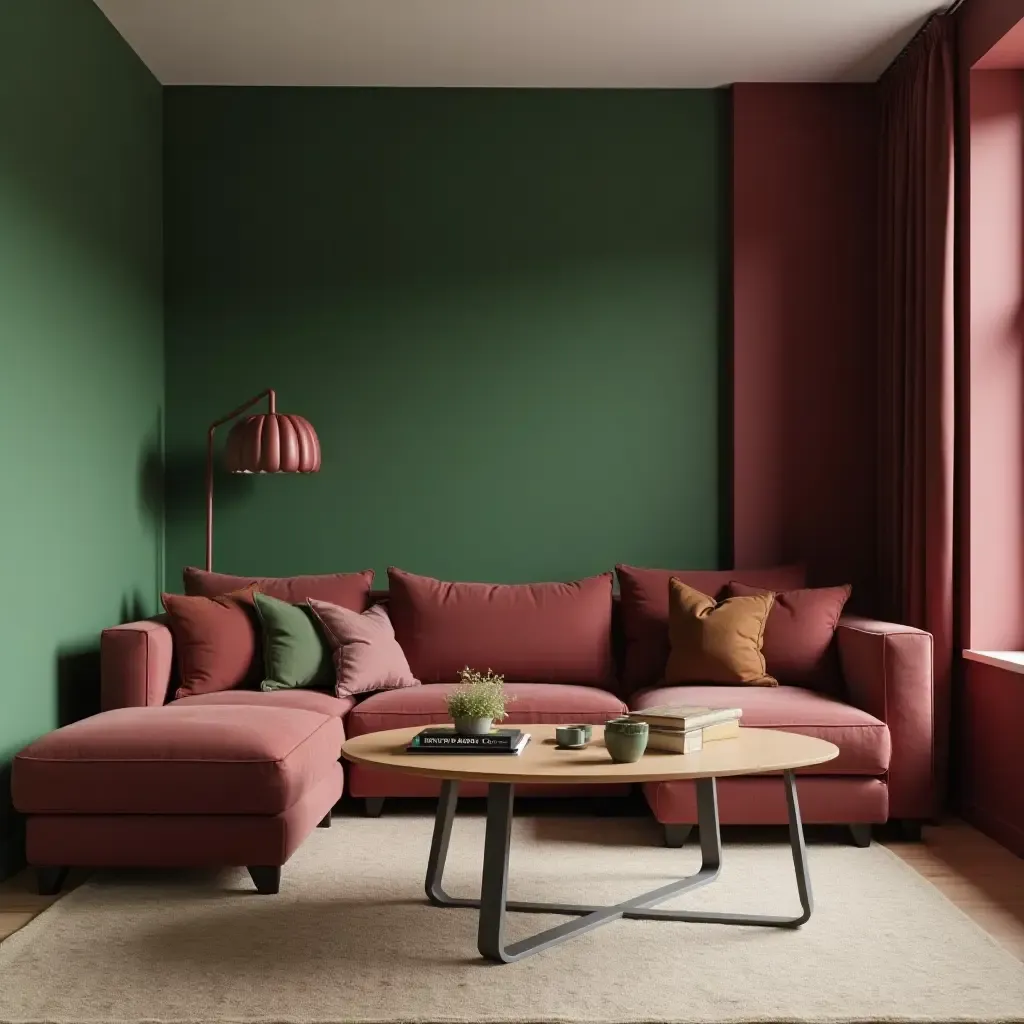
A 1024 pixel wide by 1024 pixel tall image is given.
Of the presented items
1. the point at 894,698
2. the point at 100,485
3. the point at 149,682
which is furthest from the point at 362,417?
the point at 894,698

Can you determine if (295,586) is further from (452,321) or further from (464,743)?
(464,743)

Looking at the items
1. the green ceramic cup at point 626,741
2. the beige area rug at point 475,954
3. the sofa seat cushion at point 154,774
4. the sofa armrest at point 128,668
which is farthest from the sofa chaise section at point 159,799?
the green ceramic cup at point 626,741

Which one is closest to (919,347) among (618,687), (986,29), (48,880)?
(986,29)

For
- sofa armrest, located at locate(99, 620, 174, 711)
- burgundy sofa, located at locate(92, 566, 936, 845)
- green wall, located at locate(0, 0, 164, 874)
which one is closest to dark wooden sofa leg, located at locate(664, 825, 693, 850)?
burgundy sofa, located at locate(92, 566, 936, 845)

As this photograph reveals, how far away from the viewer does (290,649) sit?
4605 millimetres

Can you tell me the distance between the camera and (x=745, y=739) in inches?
131

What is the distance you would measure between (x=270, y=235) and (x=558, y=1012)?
395 centimetres

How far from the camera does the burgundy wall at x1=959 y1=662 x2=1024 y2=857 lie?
4074 millimetres

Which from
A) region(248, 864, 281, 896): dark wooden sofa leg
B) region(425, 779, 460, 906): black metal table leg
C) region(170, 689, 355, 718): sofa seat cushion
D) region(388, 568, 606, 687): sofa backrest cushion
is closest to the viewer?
region(425, 779, 460, 906): black metal table leg

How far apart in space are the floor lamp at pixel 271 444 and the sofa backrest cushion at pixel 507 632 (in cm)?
Answer: 69

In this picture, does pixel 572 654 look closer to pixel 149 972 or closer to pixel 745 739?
pixel 745 739

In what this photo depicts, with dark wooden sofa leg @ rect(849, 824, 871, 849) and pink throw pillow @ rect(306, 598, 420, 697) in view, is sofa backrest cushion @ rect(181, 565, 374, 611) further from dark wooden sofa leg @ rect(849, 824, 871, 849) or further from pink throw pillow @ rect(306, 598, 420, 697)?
dark wooden sofa leg @ rect(849, 824, 871, 849)

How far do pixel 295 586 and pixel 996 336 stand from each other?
2.90m

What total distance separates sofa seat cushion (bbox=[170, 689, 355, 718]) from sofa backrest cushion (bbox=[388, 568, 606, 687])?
486 millimetres
